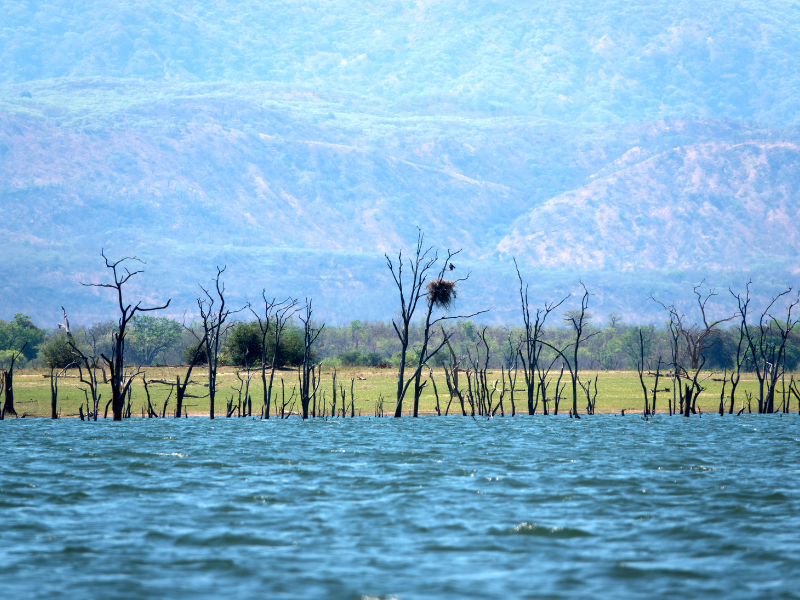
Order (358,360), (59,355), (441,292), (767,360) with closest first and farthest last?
(441,292), (767,360), (59,355), (358,360)

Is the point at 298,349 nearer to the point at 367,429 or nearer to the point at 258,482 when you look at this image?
the point at 367,429

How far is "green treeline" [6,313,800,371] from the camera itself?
72.7 m

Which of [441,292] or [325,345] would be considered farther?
[325,345]

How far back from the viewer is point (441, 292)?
50.2 meters

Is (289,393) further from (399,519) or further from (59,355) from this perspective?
(399,519)

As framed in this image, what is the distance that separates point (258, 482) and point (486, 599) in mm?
12156

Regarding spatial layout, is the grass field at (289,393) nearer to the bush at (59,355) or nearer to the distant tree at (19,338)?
the bush at (59,355)

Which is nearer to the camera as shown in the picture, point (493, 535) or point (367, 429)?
point (493, 535)

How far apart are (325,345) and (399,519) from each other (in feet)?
457

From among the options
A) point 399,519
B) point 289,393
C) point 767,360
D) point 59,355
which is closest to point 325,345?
point 59,355

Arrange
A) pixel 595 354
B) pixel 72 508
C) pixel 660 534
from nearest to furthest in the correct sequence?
pixel 660 534 → pixel 72 508 → pixel 595 354

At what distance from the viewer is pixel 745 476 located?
26234mm

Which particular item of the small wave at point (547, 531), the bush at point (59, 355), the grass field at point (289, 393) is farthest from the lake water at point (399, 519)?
the bush at point (59, 355)

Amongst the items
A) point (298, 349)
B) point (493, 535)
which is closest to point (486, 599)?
point (493, 535)
